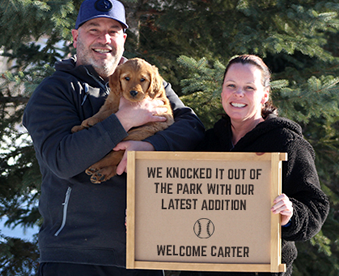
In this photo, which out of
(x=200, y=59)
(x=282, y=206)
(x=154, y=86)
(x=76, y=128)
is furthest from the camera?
(x=200, y=59)

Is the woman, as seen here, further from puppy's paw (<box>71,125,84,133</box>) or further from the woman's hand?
puppy's paw (<box>71,125,84,133</box>)

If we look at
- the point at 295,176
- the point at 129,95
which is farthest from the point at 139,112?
the point at 295,176

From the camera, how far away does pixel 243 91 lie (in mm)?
2252

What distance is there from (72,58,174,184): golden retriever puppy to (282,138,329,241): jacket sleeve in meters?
0.94

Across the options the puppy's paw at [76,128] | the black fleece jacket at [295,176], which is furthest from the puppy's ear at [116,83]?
the black fleece jacket at [295,176]

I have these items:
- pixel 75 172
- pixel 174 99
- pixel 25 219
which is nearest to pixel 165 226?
pixel 75 172

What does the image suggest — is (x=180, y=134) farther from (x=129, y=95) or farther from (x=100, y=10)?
(x=100, y=10)

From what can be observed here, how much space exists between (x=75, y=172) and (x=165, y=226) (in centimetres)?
65

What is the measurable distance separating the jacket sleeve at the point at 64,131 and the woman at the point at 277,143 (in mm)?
730

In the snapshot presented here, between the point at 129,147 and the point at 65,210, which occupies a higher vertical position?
the point at 129,147

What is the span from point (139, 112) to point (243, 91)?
70cm

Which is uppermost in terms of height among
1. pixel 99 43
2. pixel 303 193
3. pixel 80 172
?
pixel 99 43

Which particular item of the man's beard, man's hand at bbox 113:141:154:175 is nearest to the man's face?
the man's beard

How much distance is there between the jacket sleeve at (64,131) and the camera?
2174mm
